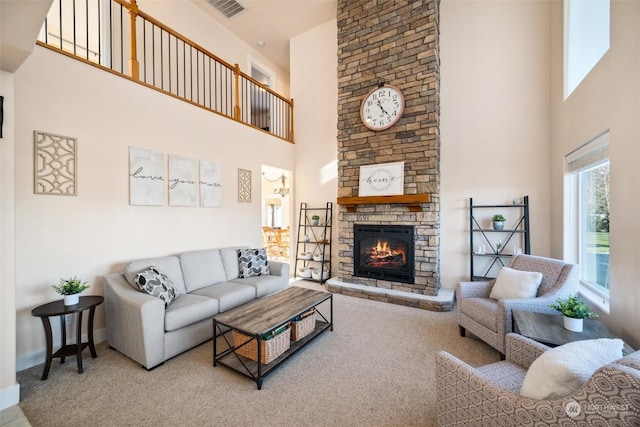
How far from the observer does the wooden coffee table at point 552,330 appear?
6.02 ft

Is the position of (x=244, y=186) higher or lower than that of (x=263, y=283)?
higher

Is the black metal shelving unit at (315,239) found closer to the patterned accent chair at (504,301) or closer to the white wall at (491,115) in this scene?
the white wall at (491,115)

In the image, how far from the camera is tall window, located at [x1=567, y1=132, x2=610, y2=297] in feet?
8.66

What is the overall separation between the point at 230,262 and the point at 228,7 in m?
4.82

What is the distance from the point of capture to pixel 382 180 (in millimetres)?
4387

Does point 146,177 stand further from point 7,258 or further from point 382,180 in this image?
point 382,180

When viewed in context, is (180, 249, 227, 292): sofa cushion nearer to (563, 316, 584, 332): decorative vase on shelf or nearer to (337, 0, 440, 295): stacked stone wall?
(337, 0, 440, 295): stacked stone wall

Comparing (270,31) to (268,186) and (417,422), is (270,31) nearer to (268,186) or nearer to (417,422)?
(268,186)

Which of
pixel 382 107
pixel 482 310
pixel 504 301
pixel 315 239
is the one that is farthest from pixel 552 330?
pixel 315 239

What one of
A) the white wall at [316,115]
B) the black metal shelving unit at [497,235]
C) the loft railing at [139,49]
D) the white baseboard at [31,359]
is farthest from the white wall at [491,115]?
the white baseboard at [31,359]

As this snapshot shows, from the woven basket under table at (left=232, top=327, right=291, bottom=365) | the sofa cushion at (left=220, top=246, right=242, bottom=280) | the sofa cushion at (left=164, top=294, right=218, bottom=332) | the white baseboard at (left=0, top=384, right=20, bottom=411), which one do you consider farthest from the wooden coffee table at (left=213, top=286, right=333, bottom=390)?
the white baseboard at (left=0, top=384, right=20, bottom=411)

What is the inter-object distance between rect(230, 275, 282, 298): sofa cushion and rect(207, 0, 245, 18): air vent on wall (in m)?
5.04

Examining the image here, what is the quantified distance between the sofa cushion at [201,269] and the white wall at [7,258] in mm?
1470

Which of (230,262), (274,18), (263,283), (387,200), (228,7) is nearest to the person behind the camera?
(263,283)
